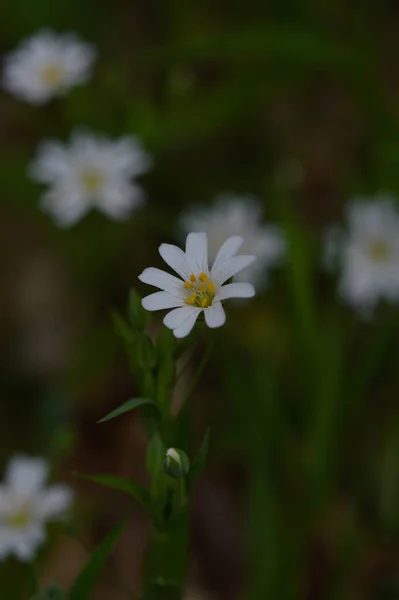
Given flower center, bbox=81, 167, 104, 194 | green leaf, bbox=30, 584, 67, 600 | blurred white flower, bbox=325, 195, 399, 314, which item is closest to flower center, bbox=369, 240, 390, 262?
blurred white flower, bbox=325, 195, 399, 314

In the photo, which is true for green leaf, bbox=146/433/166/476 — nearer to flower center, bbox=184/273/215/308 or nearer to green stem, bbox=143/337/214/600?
green stem, bbox=143/337/214/600

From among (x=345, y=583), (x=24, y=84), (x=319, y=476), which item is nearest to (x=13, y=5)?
(x=24, y=84)

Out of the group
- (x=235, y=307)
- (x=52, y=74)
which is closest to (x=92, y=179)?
(x=52, y=74)

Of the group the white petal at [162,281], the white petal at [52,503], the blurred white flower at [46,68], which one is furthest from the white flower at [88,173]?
the white petal at [162,281]

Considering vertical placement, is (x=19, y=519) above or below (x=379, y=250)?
below

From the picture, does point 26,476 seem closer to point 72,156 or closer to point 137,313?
point 137,313

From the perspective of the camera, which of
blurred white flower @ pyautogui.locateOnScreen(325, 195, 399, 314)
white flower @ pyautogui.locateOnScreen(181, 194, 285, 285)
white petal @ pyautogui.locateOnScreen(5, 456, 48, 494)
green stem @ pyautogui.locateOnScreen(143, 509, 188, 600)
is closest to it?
green stem @ pyautogui.locateOnScreen(143, 509, 188, 600)
